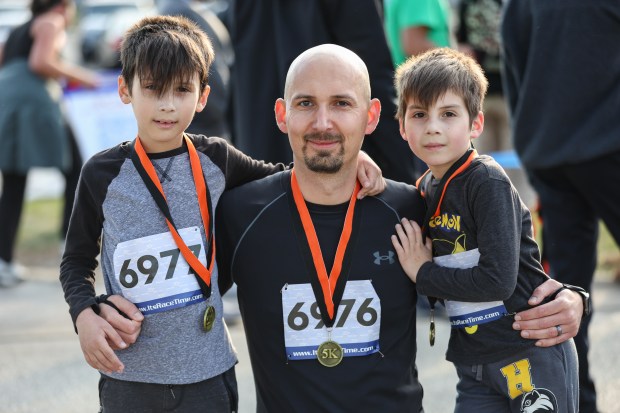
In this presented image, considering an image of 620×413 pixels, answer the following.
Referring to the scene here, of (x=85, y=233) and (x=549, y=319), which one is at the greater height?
(x=85, y=233)

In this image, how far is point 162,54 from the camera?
2.78 m

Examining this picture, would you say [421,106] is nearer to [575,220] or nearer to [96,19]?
[575,220]

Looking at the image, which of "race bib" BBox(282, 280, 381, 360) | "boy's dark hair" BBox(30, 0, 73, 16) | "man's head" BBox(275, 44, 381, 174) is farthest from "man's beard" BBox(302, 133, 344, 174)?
"boy's dark hair" BBox(30, 0, 73, 16)

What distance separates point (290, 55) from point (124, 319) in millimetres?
1722

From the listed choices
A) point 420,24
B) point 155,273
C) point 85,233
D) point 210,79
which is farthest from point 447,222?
point 420,24

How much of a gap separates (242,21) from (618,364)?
8.84ft

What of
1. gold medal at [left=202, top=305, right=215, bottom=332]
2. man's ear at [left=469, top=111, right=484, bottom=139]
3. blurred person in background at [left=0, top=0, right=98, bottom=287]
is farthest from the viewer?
blurred person in background at [left=0, top=0, right=98, bottom=287]

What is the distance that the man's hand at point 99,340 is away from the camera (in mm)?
2703

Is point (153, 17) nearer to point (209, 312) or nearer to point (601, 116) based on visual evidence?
point (209, 312)

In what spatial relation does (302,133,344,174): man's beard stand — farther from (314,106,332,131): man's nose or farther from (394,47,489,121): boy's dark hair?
(394,47,489,121): boy's dark hair

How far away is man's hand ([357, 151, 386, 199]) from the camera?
2914mm

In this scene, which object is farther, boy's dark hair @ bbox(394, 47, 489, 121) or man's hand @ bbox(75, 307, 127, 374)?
boy's dark hair @ bbox(394, 47, 489, 121)

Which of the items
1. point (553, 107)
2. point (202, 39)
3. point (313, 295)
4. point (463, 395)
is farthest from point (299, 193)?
point (553, 107)

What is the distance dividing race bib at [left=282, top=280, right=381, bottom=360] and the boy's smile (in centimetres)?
44
